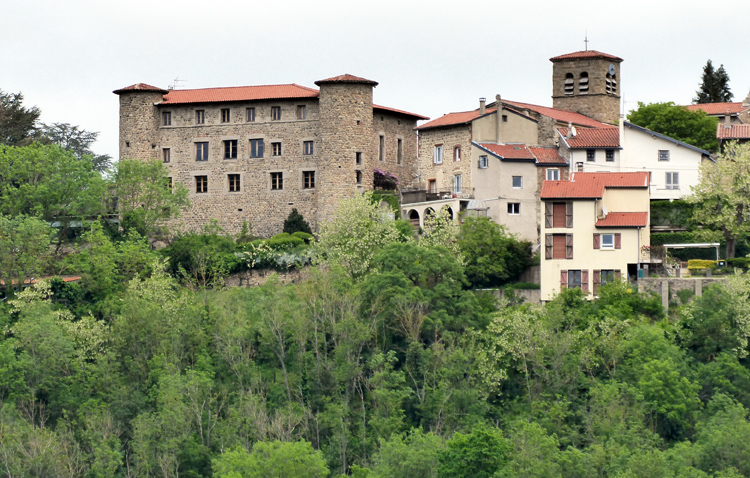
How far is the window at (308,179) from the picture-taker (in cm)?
7269

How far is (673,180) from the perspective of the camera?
67.1 meters

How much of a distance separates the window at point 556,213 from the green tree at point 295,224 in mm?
15092

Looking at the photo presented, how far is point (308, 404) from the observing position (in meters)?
56.9

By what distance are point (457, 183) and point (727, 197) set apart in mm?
13114

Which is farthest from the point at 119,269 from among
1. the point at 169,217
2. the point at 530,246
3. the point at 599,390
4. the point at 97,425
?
the point at 599,390

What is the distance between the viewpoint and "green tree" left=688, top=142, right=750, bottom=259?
62312 millimetres

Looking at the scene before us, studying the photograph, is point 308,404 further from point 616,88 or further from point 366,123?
point 616,88

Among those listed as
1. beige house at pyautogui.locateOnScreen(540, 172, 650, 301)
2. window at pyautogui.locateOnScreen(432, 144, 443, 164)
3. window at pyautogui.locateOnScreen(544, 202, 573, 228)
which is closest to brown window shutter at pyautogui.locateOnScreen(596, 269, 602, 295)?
beige house at pyautogui.locateOnScreen(540, 172, 650, 301)

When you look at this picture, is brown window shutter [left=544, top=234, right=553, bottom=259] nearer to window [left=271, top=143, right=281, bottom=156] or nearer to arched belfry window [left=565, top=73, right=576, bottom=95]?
window [left=271, top=143, right=281, bottom=156]

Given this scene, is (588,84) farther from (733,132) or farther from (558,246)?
(558,246)

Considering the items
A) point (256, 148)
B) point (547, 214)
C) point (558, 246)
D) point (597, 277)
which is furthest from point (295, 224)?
point (597, 277)

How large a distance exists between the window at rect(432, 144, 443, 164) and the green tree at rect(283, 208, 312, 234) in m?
7.01

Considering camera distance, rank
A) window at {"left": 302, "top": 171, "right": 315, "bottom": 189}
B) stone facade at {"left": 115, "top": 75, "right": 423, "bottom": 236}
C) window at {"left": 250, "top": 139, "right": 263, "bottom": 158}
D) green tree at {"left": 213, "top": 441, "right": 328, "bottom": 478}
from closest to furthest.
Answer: green tree at {"left": 213, "top": 441, "right": 328, "bottom": 478}, stone facade at {"left": 115, "top": 75, "right": 423, "bottom": 236}, window at {"left": 302, "top": 171, "right": 315, "bottom": 189}, window at {"left": 250, "top": 139, "right": 263, "bottom": 158}

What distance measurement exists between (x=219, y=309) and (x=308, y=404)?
6040 mm
